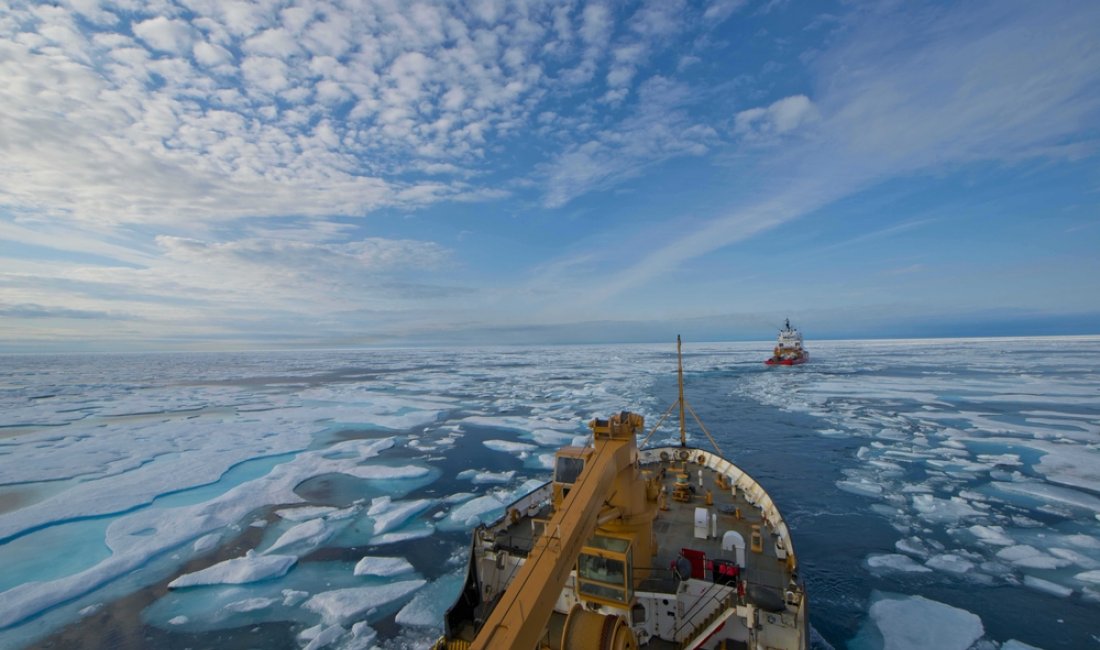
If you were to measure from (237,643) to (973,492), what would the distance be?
71.5ft

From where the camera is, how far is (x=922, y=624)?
30.7 ft

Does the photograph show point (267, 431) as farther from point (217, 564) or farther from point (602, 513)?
point (602, 513)

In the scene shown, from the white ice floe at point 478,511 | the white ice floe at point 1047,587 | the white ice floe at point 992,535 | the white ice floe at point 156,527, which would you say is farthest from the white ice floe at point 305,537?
the white ice floe at point 992,535

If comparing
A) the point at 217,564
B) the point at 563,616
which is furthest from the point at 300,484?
the point at 563,616

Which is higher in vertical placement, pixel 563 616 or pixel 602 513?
pixel 602 513

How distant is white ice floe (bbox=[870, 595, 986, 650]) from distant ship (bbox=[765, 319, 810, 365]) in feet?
184

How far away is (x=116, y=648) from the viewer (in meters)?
8.97

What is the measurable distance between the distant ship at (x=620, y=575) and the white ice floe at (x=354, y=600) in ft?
9.65

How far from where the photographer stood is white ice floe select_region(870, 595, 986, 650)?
880cm

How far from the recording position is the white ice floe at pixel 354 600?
9914 mm

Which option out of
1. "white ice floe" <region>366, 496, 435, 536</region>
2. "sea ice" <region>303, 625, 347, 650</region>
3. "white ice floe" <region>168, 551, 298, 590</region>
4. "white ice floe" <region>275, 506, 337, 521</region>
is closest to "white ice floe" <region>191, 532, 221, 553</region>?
"white ice floe" <region>168, 551, 298, 590</region>

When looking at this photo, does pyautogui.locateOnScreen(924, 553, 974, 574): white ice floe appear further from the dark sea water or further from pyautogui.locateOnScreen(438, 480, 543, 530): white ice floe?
pyautogui.locateOnScreen(438, 480, 543, 530): white ice floe

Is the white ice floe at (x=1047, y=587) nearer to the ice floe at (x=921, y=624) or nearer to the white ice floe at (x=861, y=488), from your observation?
the ice floe at (x=921, y=624)

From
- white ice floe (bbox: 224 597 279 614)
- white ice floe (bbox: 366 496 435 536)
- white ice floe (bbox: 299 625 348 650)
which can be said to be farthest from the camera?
white ice floe (bbox: 366 496 435 536)
